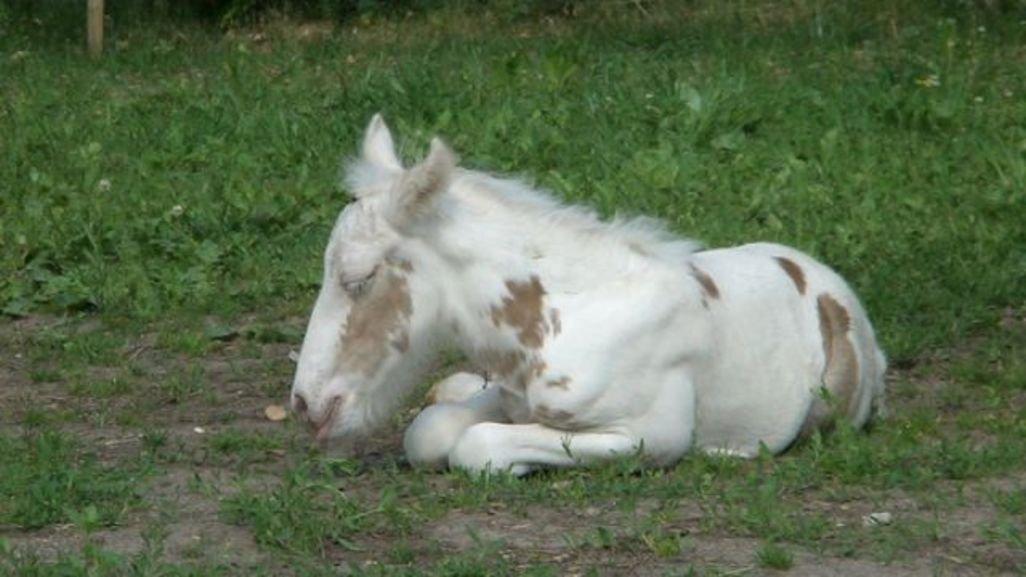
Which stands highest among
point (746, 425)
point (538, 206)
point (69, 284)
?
point (538, 206)

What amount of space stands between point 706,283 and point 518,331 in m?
0.75

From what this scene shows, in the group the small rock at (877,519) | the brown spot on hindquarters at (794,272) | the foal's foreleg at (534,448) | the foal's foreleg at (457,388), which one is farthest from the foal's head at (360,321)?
the small rock at (877,519)

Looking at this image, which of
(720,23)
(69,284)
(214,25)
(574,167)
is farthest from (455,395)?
(214,25)

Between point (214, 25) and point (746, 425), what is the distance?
953 centimetres

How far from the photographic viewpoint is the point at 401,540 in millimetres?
6617

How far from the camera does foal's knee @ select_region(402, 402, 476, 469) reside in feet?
24.5

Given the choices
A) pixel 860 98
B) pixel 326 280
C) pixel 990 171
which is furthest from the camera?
pixel 860 98

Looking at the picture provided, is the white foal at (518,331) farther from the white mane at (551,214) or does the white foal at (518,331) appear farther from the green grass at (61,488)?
the green grass at (61,488)

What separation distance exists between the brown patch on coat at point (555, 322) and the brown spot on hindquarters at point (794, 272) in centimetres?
109

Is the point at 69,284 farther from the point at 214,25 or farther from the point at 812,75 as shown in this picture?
the point at 214,25

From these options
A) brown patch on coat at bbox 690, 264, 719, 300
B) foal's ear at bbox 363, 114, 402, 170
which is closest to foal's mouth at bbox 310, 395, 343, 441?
foal's ear at bbox 363, 114, 402, 170

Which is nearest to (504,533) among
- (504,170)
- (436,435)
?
(436,435)

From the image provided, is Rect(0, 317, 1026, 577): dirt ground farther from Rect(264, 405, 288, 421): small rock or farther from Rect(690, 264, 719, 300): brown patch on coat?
Rect(690, 264, 719, 300): brown patch on coat

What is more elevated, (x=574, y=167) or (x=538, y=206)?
(x=538, y=206)
